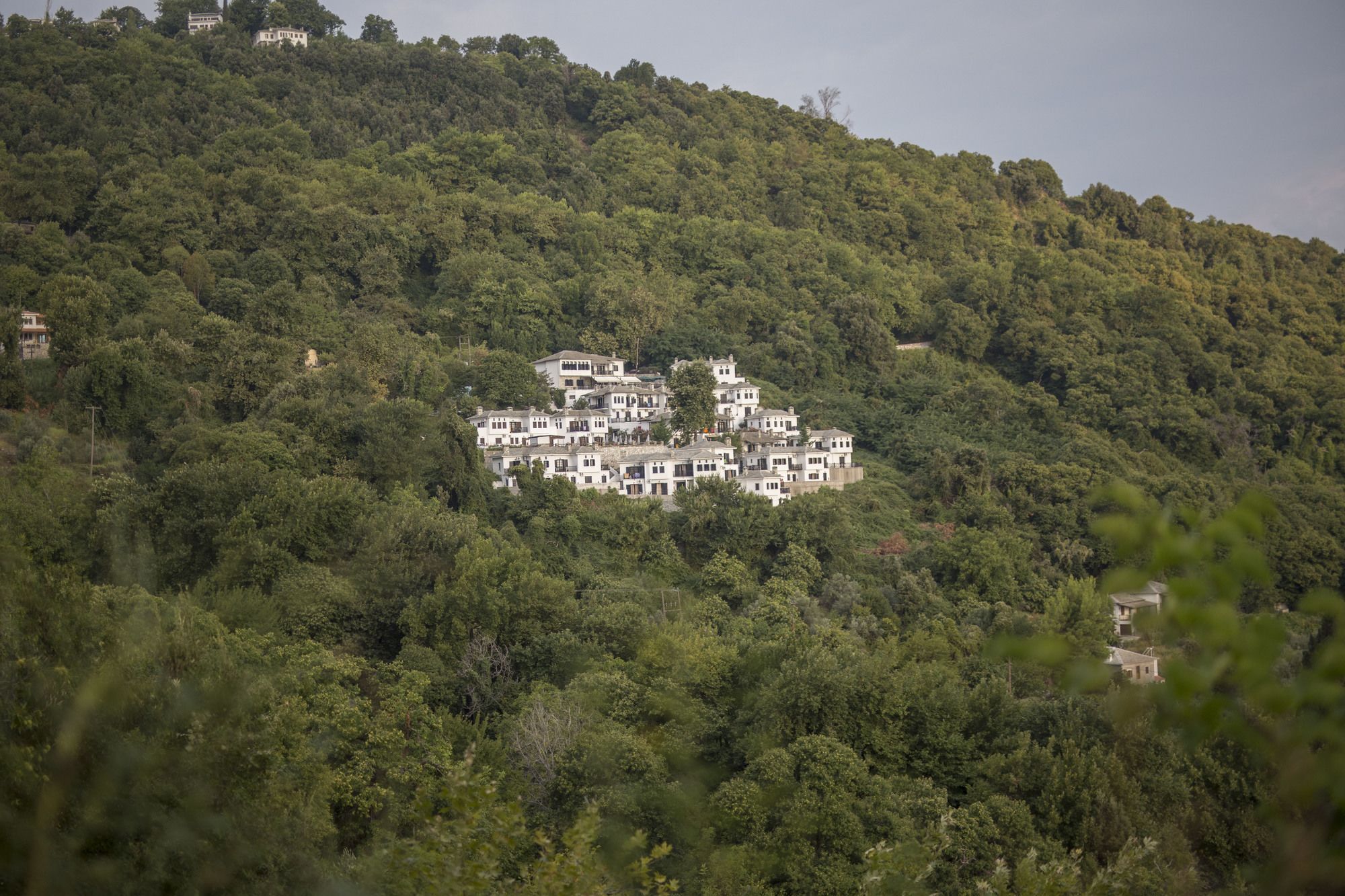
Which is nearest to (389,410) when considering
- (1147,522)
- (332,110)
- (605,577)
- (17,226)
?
(605,577)

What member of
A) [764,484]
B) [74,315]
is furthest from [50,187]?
[764,484]

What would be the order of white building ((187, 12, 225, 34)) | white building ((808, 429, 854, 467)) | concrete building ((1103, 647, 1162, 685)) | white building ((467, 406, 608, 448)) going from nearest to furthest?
concrete building ((1103, 647, 1162, 685))
white building ((467, 406, 608, 448))
white building ((808, 429, 854, 467))
white building ((187, 12, 225, 34))

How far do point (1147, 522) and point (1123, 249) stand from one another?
66.9 m

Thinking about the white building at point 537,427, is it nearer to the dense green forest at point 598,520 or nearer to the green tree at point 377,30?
the dense green forest at point 598,520

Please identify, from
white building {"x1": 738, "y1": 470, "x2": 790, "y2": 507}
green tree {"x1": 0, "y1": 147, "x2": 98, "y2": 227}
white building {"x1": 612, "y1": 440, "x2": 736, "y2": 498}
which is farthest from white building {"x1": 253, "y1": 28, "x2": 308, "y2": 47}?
white building {"x1": 738, "y1": 470, "x2": 790, "y2": 507}

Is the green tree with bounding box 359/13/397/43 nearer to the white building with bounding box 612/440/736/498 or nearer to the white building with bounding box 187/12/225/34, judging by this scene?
the white building with bounding box 187/12/225/34

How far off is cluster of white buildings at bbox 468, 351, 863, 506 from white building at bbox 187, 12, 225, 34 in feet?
150

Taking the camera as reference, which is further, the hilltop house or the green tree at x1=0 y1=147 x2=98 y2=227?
the green tree at x1=0 y1=147 x2=98 y2=227

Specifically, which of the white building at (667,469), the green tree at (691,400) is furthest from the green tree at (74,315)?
the green tree at (691,400)

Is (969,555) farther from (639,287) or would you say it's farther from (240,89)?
(240,89)

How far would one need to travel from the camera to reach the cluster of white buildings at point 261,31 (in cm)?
6650

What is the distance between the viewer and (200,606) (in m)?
20.4

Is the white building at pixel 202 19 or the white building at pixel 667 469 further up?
the white building at pixel 202 19

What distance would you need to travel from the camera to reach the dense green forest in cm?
558
